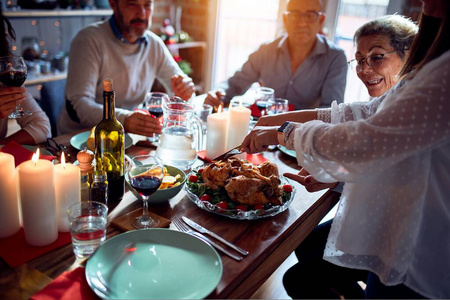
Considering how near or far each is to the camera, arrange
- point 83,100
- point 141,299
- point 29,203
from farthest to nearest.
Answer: point 83,100 < point 29,203 < point 141,299

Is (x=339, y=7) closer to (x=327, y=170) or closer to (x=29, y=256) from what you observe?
(x=327, y=170)

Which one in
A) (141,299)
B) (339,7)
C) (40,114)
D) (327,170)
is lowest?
(141,299)

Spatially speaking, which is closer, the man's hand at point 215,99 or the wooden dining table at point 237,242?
the wooden dining table at point 237,242

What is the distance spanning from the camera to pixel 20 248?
911 mm

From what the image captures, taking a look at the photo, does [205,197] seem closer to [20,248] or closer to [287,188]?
[287,188]

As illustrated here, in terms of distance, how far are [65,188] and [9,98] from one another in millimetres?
627

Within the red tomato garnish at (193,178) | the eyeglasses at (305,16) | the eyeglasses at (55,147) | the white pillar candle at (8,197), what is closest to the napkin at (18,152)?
the eyeglasses at (55,147)

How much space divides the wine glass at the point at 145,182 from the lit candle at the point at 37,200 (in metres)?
0.20

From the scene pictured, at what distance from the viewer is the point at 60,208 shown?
974mm

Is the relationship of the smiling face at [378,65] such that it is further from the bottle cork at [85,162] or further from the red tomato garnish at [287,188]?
the bottle cork at [85,162]

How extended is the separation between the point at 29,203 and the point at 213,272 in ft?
1.51

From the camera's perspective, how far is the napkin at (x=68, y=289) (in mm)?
770

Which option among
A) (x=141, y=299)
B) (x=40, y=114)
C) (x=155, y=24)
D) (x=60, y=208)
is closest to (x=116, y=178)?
(x=60, y=208)

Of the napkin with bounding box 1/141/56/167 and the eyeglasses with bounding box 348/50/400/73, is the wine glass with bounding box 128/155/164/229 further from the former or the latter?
the eyeglasses with bounding box 348/50/400/73
